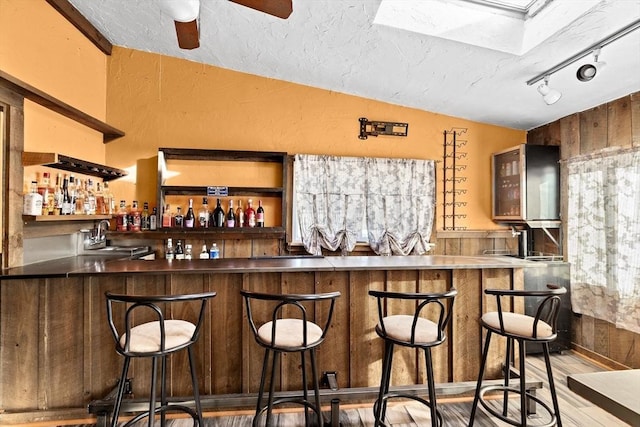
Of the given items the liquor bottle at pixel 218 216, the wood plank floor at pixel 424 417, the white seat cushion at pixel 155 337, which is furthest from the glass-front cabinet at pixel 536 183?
the white seat cushion at pixel 155 337

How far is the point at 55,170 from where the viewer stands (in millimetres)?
2627

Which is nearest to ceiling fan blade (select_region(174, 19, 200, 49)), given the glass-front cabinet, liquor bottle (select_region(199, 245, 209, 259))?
liquor bottle (select_region(199, 245, 209, 259))

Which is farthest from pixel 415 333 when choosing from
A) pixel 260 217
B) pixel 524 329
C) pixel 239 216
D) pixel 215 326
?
pixel 239 216

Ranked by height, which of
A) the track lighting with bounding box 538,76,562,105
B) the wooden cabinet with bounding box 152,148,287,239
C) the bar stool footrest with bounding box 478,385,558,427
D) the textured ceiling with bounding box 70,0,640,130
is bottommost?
the bar stool footrest with bounding box 478,385,558,427

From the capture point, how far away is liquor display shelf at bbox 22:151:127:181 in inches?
87.1

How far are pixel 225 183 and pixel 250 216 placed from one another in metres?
0.44

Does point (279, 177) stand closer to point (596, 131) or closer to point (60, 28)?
point (60, 28)

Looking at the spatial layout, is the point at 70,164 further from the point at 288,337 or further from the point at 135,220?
the point at 288,337

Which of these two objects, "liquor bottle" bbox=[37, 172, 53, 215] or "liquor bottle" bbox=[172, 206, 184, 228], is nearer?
"liquor bottle" bbox=[37, 172, 53, 215]

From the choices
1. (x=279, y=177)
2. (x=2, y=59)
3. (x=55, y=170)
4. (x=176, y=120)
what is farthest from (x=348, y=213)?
(x=2, y=59)

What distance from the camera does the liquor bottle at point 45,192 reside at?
7.66 feet

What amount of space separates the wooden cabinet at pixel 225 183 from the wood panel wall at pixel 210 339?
4.17 ft

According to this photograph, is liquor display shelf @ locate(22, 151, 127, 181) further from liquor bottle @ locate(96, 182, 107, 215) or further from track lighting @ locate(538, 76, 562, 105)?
track lighting @ locate(538, 76, 562, 105)

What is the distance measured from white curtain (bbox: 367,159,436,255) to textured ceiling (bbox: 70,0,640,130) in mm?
718
